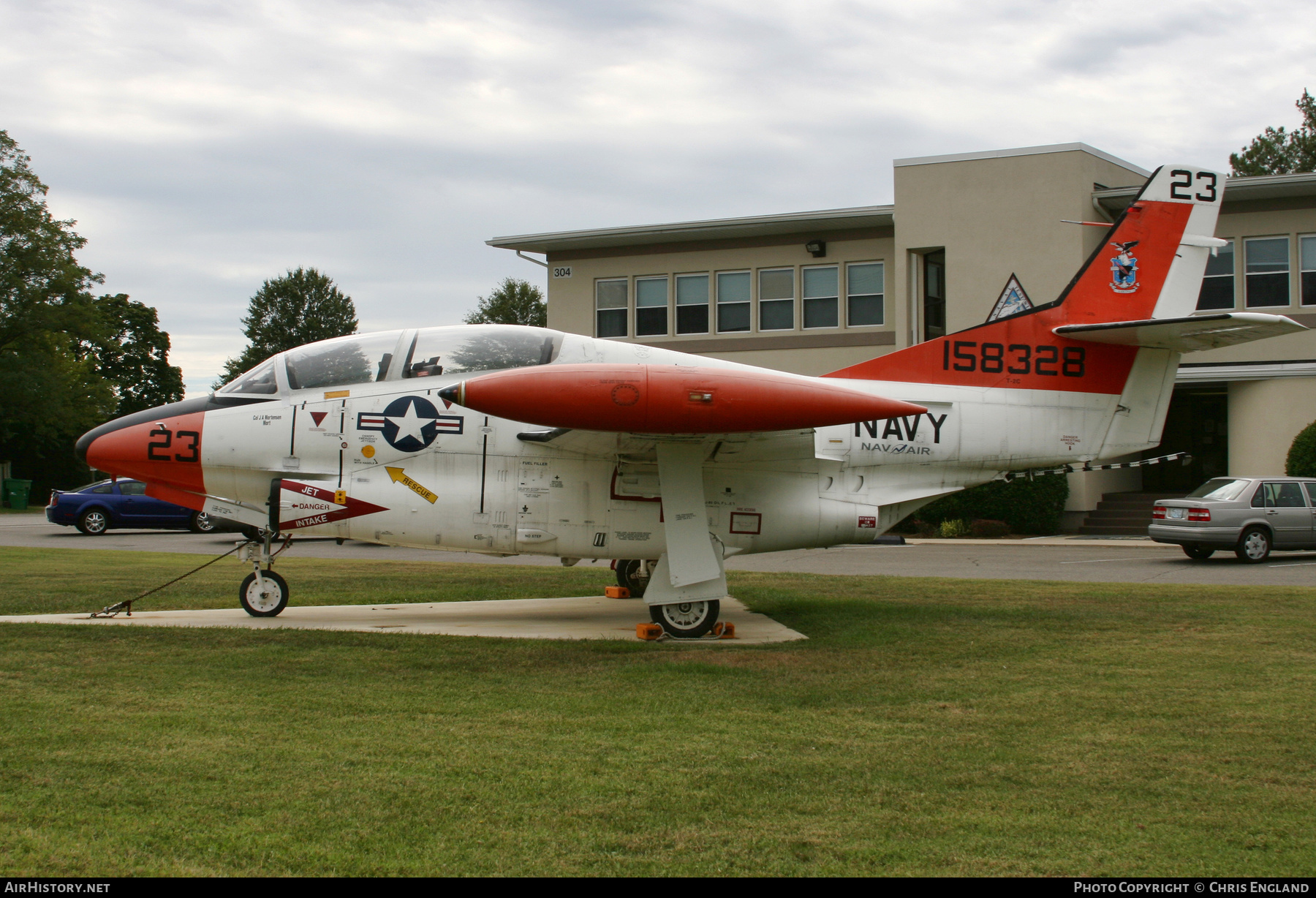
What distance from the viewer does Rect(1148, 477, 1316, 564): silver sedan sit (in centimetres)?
1998

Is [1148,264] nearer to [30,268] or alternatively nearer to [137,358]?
[30,268]

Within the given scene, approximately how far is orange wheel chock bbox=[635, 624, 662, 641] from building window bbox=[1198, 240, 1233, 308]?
22.8 m

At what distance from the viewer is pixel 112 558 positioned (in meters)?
19.5

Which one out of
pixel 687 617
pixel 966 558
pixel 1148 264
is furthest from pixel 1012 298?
pixel 687 617

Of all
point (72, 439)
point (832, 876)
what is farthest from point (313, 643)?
point (72, 439)

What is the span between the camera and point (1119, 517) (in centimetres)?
2830

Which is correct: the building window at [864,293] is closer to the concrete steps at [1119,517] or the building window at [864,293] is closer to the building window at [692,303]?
the building window at [692,303]

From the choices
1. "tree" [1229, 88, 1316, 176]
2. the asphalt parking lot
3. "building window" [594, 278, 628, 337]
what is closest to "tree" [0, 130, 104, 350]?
the asphalt parking lot

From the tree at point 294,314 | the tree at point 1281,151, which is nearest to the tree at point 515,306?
the tree at point 294,314

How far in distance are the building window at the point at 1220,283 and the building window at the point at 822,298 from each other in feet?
31.3

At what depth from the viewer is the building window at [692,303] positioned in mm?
31625

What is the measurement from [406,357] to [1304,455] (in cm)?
2320

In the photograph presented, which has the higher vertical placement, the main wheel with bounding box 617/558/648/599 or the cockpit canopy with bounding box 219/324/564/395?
the cockpit canopy with bounding box 219/324/564/395

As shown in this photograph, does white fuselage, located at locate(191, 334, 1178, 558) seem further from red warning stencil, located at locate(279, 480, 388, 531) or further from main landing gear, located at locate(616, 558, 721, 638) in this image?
main landing gear, located at locate(616, 558, 721, 638)
